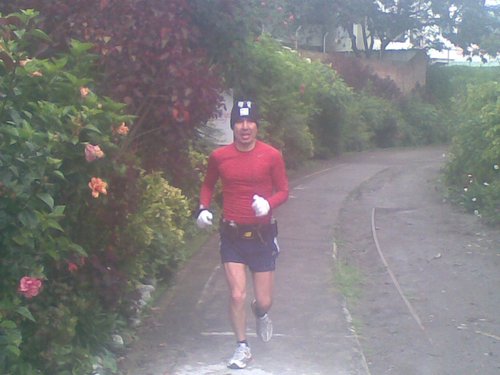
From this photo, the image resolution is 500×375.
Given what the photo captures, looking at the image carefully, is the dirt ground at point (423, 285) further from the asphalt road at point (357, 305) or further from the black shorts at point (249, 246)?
the black shorts at point (249, 246)

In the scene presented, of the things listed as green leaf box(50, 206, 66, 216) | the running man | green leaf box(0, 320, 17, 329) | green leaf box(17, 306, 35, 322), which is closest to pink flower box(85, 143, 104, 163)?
green leaf box(50, 206, 66, 216)

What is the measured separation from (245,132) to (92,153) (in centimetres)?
137

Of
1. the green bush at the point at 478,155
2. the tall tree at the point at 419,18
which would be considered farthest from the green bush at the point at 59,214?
the tall tree at the point at 419,18

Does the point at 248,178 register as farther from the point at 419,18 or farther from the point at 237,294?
the point at 419,18

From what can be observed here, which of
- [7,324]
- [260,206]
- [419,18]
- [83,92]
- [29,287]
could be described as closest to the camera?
[7,324]

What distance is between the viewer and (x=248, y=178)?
653cm

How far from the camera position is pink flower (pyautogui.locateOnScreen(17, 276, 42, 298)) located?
5.10 metres

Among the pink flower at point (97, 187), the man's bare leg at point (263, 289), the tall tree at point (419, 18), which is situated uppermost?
the tall tree at point (419, 18)

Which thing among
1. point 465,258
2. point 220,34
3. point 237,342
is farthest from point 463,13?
point 237,342

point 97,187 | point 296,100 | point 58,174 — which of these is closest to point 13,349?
point 58,174

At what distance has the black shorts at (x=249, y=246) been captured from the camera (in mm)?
6559

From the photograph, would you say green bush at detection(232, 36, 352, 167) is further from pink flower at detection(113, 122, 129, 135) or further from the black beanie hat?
pink flower at detection(113, 122, 129, 135)

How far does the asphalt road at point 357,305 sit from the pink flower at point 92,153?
71.4 inches

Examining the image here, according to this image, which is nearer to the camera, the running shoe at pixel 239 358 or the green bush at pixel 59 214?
the green bush at pixel 59 214
